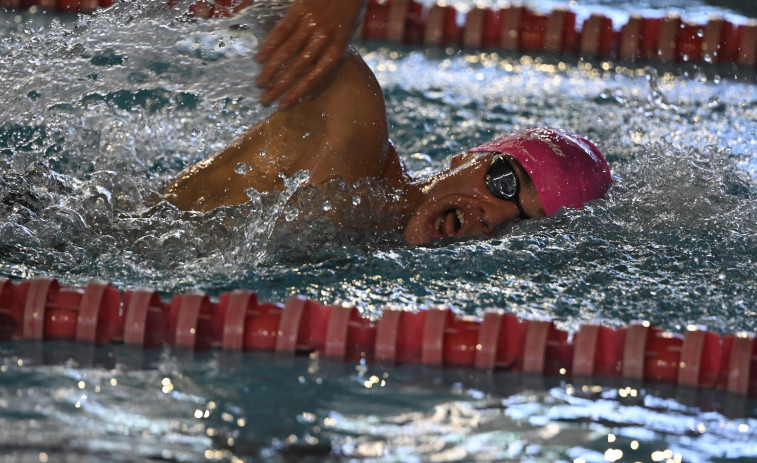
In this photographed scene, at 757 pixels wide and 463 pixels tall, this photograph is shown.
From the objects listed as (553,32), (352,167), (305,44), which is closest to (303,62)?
(305,44)

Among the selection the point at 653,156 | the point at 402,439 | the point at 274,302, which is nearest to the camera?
the point at 402,439

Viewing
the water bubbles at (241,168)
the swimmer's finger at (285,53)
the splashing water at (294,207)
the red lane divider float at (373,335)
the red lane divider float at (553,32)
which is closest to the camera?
the red lane divider float at (373,335)

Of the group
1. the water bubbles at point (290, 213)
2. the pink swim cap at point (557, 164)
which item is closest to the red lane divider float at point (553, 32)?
the pink swim cap at point (557, 164)

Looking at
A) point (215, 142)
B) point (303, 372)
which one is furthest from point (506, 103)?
point (303, 372)

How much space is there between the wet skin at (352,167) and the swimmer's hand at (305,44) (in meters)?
0.20

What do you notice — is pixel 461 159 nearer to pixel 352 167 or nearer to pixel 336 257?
pixel 352 167

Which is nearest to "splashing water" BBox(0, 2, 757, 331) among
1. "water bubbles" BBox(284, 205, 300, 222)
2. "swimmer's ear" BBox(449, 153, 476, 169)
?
"water bubbles" BBox(284, 205, 300, 222)

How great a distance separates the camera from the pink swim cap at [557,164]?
8.77ft

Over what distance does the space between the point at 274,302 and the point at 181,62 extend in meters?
1.78

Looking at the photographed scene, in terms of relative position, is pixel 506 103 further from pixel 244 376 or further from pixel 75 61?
pixel 244 376

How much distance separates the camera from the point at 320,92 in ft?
8.13

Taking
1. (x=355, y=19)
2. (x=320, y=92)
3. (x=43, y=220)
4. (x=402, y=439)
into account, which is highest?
(x=355, y=19)

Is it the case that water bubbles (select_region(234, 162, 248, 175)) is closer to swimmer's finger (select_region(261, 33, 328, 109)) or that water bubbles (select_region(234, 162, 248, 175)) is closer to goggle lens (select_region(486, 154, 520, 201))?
swimmer's finger (select_region(261, 33, 328, 109))

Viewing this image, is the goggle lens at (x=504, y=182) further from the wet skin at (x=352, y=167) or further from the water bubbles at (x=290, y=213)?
the water bubbles at (x=290, y=213)
